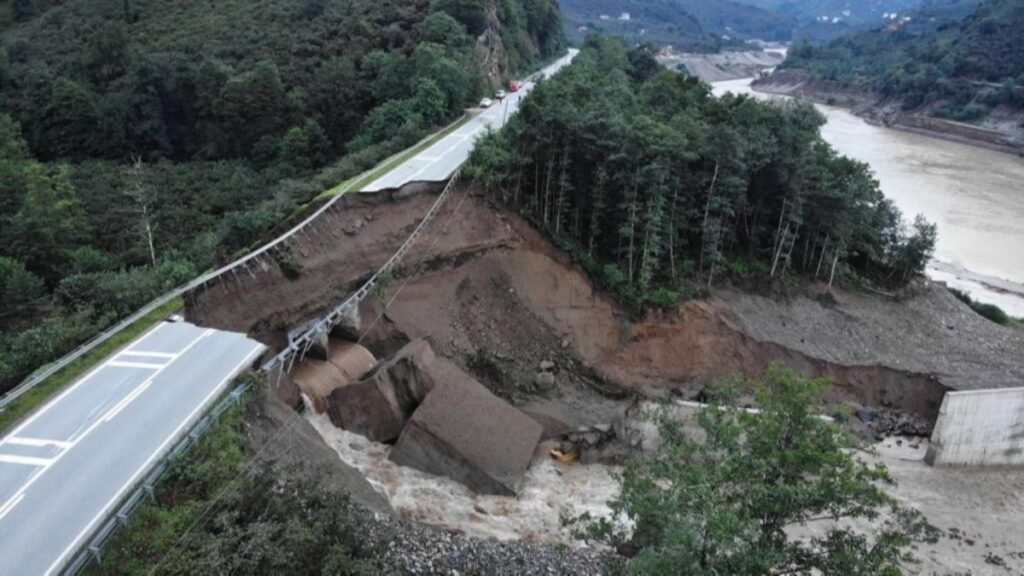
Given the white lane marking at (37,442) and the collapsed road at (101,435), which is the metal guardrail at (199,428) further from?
the white lane marking at (37,442)

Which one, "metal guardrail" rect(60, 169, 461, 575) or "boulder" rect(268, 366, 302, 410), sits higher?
"metal guardrail" rect(60, 169, 461, 575)

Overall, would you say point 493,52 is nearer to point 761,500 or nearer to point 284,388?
point 284,388

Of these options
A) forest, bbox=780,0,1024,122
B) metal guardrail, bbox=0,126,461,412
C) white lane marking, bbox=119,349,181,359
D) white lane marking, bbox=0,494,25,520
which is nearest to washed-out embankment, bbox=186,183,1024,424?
metal guardrail, bbox=0,126,461,412

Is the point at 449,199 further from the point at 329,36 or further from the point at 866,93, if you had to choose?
the point at 866,93

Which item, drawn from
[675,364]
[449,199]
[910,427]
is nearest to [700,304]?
[675,364]

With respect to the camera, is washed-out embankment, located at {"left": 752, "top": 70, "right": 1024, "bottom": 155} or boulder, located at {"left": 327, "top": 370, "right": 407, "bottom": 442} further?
washed-out embankment, located at {"left": 752, "top": 70, "right": 1024, "bottom": 155}

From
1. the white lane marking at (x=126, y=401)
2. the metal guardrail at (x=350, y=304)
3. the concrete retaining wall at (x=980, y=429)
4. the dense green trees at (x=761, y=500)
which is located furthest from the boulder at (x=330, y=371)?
the concrete retaining wall at (x=980, y=429)

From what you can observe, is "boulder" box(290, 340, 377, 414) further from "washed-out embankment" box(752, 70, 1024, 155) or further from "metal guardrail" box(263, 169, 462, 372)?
"washed-out embankment" box(752, 70, 1024, 155)

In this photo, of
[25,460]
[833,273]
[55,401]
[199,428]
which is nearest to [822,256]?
[833,273]
